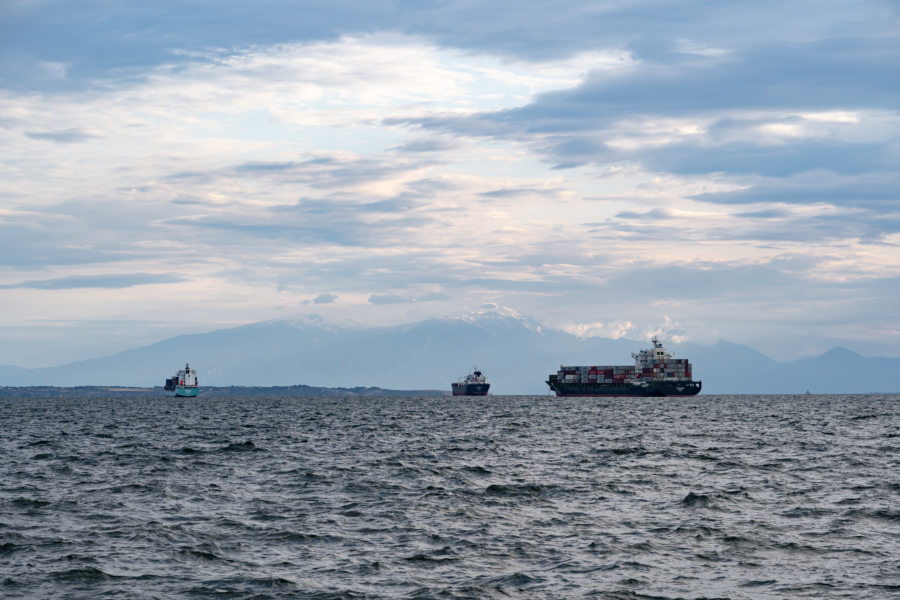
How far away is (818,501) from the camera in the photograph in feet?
131

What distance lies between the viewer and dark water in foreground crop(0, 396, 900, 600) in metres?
25.5

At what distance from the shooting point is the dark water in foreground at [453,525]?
25516 millimetres

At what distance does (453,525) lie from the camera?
34.9 metres

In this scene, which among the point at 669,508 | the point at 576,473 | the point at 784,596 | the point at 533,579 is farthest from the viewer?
the point at 576,473

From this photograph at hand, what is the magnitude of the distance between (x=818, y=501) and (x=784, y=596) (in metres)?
18.0

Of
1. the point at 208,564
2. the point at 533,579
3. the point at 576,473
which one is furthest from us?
the point at 576,473

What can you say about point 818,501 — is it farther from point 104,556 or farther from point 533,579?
point 104,556

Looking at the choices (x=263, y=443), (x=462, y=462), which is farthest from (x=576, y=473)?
(x=263, y=443)

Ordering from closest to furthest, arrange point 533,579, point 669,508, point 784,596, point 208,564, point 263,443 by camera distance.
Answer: point 784,596 → point 533,579 → point 208,564 → point 669,508 → point 263,443

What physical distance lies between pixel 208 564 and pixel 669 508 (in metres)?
20.3

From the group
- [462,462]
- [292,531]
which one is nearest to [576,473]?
[462,462]

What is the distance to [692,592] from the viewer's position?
80.0 feet

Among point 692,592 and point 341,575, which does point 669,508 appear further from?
point 341,575

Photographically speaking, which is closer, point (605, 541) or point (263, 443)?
point (605, 541)
